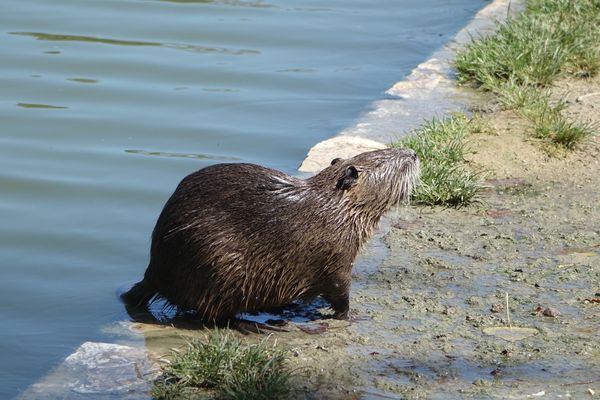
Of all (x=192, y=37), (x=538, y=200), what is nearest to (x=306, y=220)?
(x=538, y=200)

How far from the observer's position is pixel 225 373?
4488mm

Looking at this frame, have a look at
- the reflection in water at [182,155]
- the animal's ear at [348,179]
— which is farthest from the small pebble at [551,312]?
the reflection in water at [182,155]

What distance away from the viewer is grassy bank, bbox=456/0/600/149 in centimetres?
838

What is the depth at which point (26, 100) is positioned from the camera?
9.00m

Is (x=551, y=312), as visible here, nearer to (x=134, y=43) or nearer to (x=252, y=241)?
(x=252, y=241)

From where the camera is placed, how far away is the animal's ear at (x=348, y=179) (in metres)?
5.56

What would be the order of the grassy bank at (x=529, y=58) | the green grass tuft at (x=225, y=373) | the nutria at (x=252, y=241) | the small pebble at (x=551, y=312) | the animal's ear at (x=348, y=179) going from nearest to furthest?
1. the green grass tuft at (x=225, y=373)
2. the nutria at (x=252, y=241)
3. the small pebble at (x=551, y=312)
4. the animal's ear at (x=348, y=179)
5. the grassy bank at (x=529, y=58)

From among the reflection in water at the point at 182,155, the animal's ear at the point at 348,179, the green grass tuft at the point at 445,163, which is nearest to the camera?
the animal's ear at the point at 348,179

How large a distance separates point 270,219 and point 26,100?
171 inches

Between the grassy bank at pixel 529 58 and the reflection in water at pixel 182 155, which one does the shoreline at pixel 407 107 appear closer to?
the grassy bank at pixel 529 58

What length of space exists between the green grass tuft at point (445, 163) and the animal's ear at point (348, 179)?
120 cm

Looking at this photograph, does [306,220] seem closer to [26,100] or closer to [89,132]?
[89,132]

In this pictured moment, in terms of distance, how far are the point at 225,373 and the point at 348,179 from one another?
4.74 ft

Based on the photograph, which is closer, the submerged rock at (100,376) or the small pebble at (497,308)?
the submerged rock at (100,376)
